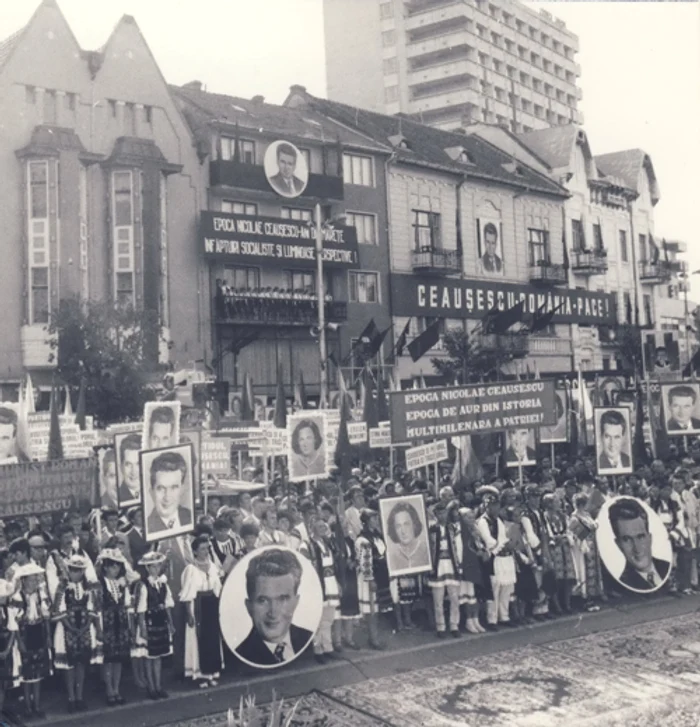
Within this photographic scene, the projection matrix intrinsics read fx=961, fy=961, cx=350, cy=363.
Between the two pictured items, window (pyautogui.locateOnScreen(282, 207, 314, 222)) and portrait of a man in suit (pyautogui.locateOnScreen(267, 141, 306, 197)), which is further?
window (pyautogui.locateOnScreen(282, 207, 314, 222))

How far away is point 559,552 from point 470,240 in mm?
27150

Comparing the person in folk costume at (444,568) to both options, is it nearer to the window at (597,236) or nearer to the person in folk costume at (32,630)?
the person in folk costume at (32,630)

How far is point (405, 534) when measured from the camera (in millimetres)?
10977

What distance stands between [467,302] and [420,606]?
24936 mm

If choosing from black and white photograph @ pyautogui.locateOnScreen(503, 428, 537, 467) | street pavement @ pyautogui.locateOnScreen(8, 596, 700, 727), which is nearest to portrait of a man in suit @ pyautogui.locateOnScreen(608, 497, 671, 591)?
street pavement @ pyautogui.locateOnScreen(8, 596, 700, 727)

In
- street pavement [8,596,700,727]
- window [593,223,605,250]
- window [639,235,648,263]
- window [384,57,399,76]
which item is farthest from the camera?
window [384,57,399,76]

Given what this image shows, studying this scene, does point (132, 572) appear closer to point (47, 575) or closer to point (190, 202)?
point (47, 575)

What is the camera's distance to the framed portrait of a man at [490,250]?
126ft

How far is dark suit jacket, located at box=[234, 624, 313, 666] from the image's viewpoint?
9.48 meters

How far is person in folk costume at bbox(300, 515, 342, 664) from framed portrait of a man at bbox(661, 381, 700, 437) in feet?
24.7

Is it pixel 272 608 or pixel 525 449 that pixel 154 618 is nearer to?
pixel 272 608

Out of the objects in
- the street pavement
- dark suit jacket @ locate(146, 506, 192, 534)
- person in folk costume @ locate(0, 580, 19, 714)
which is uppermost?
dark suit jacket @ locate(146, 506, 192, 534)

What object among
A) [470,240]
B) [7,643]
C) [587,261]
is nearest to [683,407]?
[7,643]

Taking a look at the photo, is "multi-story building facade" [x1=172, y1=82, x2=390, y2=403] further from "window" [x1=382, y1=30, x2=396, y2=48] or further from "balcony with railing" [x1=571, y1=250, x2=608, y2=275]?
"window" [x1=382, y1=30, x2=396, y2=48]
